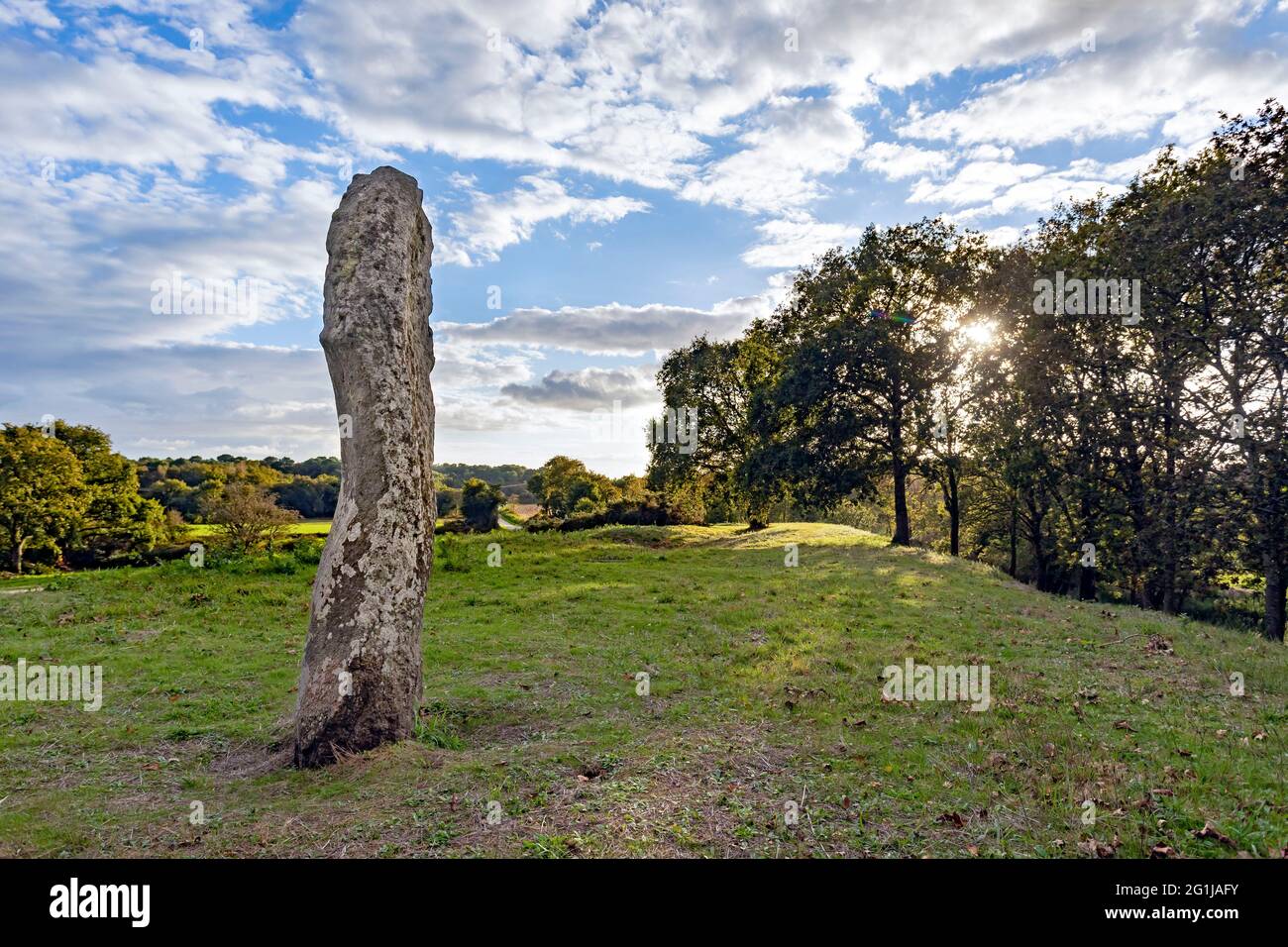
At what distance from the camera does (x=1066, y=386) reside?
22906 millimetres

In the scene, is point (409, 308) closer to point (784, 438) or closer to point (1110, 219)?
point (1110, 219)

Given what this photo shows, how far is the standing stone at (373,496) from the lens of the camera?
7.46 meters

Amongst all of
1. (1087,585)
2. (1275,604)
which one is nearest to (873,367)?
(1087,585)

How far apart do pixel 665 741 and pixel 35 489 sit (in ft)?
153

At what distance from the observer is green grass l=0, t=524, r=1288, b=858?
18.0 ft

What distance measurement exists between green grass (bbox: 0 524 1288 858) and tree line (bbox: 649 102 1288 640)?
4.51 metres

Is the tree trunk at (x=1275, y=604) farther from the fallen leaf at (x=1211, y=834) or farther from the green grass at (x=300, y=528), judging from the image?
the green grass at (x=300, y=528)

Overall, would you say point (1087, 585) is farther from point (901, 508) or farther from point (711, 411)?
point (711, 411)

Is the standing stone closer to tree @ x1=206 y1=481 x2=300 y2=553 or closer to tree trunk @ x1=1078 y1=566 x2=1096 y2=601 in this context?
tree @ x1=206 y1=481 x2=300 y2=553

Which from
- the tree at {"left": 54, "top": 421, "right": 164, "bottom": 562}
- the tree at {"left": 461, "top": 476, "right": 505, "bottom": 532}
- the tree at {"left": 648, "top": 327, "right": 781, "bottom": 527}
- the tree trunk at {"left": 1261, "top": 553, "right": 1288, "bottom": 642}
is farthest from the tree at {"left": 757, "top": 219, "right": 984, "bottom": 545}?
the tree at {"left": 54, "top": 421, "right": 164, "bottom": 562}

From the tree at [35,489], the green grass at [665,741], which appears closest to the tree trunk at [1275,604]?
the green grass at [665,741]

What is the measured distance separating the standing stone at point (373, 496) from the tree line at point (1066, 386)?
18112mm
